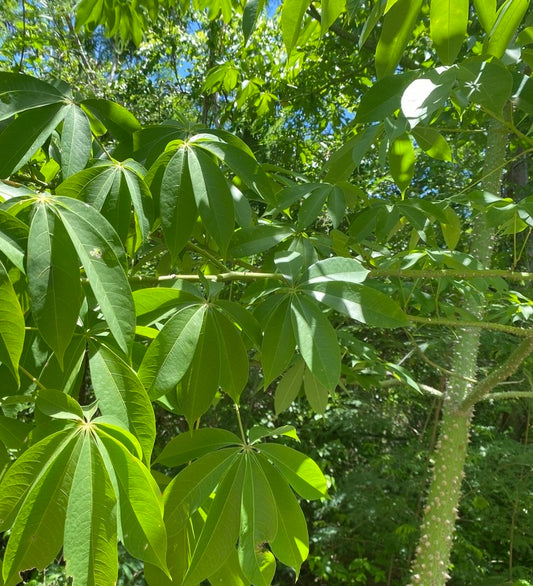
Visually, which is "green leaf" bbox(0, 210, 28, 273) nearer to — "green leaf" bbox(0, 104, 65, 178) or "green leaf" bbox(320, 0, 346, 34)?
"green leaf" bbox(0, 104, 65, 178)

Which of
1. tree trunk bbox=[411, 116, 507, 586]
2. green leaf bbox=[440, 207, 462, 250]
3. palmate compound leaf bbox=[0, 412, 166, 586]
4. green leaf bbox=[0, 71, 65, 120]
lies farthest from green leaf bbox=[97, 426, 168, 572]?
Answer: tree trunk bbox=[411, 116, 507, 586]

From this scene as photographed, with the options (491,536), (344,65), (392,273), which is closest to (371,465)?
(491,536)

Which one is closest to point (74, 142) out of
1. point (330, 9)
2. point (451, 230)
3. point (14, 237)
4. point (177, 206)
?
point (177, 206)

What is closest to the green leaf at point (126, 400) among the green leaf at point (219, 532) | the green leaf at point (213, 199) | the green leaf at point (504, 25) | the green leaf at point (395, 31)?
the green leaf at point (219, 532)

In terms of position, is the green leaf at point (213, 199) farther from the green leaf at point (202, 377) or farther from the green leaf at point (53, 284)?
the green leaf at point (53, 284)

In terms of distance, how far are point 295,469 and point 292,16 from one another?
0.56m

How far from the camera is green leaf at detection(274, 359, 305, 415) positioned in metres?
1.17

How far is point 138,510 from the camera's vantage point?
521 millimetres

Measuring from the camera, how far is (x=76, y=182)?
2.28 ft

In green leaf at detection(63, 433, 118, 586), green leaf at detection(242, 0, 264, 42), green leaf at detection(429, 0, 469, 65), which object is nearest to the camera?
green leaf at detection(63, 433, 118, 586)

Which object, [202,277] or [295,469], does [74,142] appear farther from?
[295,469]

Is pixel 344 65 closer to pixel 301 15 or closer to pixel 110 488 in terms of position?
pixel 301 15

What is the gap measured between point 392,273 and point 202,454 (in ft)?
1.34

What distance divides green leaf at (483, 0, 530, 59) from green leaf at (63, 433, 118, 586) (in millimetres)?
641
